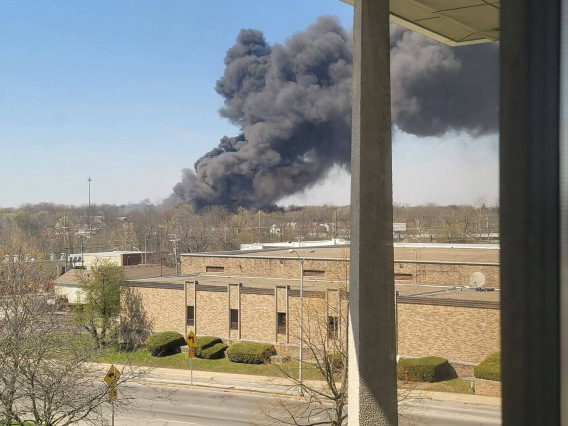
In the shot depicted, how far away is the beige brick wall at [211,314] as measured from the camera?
22.4m

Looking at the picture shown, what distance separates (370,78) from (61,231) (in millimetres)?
64439

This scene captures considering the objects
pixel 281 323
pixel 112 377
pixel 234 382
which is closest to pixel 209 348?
pixel 281 323

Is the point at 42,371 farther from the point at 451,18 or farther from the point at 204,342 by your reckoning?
the point at 204,342

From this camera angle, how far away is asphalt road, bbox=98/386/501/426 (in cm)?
1334

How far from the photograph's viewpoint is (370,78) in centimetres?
417

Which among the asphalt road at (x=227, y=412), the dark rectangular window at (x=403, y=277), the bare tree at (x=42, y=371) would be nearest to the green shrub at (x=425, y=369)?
the asphalt road at (x=227, y=412)

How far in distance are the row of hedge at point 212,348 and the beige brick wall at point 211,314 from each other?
1.62 ft

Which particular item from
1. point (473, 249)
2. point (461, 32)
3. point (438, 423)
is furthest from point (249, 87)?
point (461, 32)

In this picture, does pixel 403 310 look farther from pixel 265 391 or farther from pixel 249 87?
pixel 249 87

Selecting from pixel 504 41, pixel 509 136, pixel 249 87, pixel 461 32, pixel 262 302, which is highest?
pixel 249 87

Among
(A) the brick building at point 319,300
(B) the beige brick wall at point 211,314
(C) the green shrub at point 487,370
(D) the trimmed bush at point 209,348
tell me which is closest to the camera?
(C) the green shrub at point 487,370

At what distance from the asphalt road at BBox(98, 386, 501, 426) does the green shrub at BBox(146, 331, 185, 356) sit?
15.6 feet

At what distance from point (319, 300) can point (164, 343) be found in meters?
5.81

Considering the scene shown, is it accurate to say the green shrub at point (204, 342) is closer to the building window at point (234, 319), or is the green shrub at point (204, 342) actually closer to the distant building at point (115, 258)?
the building window at point (234, 319)
